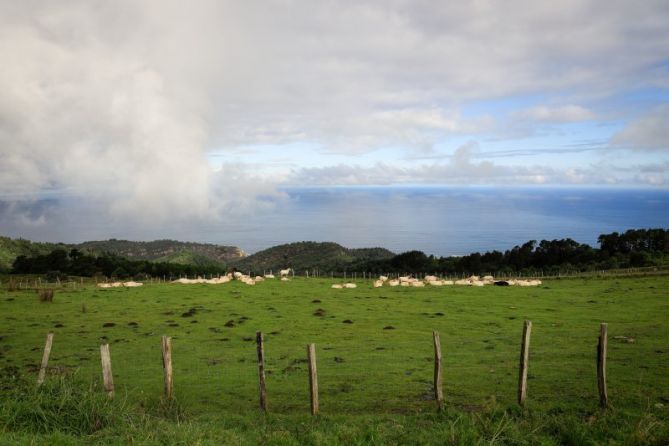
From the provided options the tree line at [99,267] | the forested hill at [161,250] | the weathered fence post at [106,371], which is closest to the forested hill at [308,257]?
the forested hill at [161,250]

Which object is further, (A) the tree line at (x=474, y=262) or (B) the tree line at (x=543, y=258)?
(A) the tree line at (x=474, y=262)

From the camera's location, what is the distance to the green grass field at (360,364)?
1123 cm

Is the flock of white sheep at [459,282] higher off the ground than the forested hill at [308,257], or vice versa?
the forested hill at [308,257]

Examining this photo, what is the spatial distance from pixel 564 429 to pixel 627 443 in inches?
50.8

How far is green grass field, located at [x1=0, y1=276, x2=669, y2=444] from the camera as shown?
11227 mm

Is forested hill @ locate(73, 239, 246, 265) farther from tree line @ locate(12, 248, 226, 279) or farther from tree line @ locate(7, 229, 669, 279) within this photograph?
tree line @ locate(7, 229, 669, 279)

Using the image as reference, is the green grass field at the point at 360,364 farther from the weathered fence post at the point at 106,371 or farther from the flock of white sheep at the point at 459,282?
the flock of white sheep at the point at 459,282

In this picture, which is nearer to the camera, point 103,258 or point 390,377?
point 390,377

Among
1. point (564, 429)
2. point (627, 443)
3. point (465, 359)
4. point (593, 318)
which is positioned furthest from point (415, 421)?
point (593, 318)

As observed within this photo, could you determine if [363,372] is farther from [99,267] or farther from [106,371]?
[99,267]

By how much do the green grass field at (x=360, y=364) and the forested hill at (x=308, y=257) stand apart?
6807cm

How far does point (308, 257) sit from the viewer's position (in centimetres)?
12612

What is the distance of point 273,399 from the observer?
1533 centimetres

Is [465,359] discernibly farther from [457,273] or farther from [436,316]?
[457,273]
